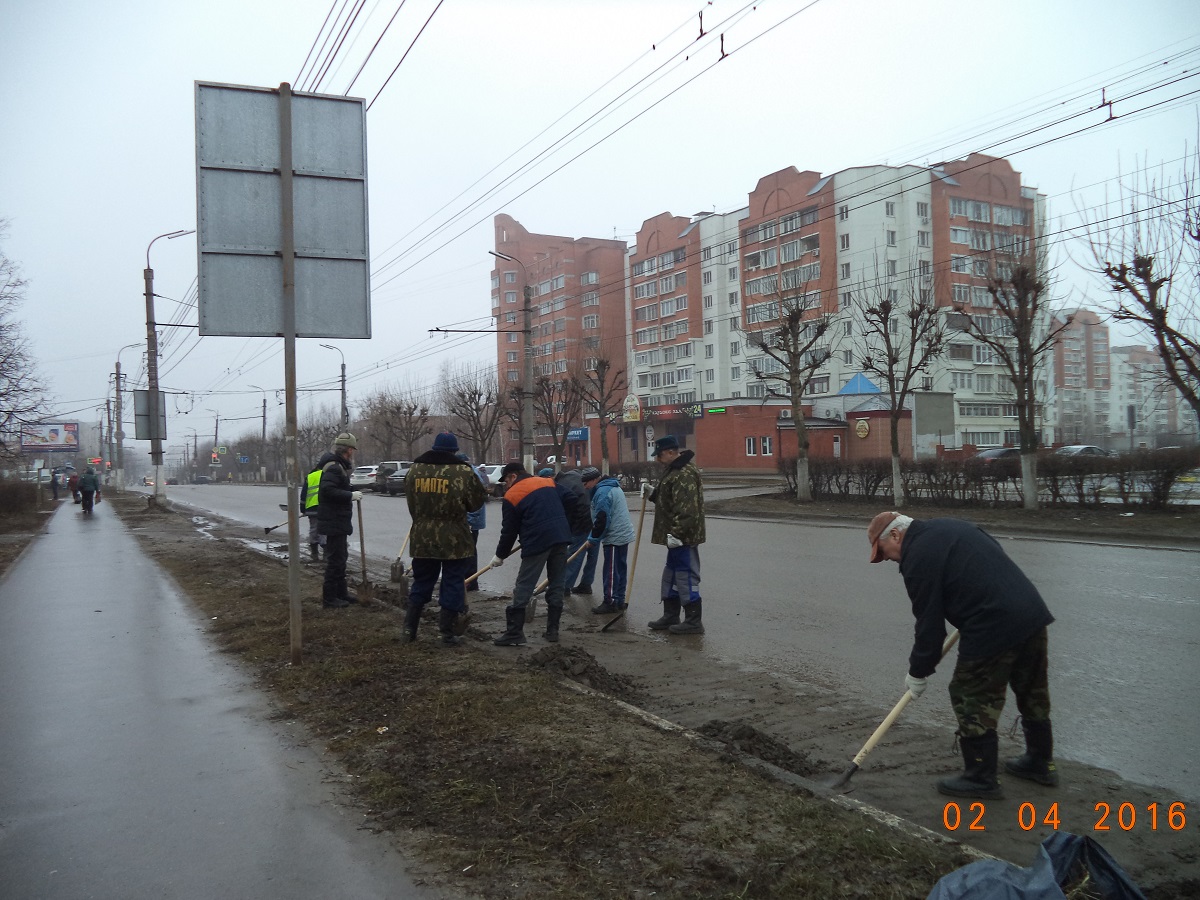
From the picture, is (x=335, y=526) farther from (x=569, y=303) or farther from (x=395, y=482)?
(x=569, y=303)

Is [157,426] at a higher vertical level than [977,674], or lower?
higher

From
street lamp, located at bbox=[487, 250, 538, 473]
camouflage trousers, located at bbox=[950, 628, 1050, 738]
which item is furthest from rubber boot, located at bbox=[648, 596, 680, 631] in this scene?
street lamp, located at bbox=[487, 250, 538, 473]

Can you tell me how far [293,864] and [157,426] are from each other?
24991 millimetres

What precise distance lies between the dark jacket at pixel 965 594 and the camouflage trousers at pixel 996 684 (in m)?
0.08

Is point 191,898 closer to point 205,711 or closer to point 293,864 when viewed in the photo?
point 293,864

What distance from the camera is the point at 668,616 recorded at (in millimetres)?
8148

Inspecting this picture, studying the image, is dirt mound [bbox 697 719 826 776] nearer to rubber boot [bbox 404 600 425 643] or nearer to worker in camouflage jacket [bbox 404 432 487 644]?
worker in camouflage jacket [bbox 404 432 487 644]

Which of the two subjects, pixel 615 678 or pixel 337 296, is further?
pixel 337 296

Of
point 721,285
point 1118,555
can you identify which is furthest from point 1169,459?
point 721,285

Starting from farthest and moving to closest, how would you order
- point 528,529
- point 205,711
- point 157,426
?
point 157,426, point 528,529, point 205,711

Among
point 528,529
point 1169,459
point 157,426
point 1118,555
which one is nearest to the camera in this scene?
point 528,529

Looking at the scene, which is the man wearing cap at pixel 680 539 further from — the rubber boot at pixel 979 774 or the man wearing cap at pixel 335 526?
the rubber boot at pixel 979 774

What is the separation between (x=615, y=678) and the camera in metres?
6.07
